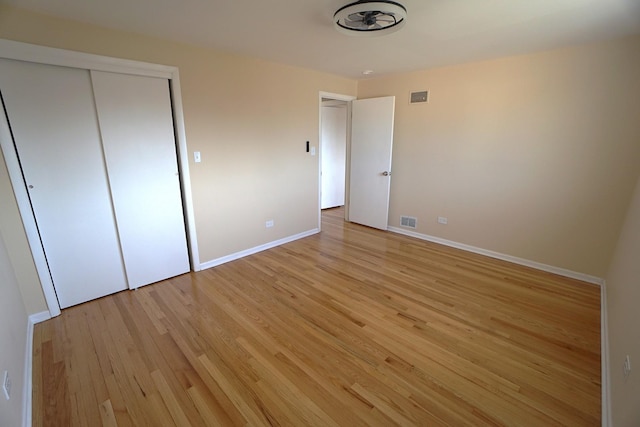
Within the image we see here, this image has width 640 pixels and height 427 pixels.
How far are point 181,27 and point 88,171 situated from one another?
150 centimetres

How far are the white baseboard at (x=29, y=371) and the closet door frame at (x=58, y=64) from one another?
0.25 ft

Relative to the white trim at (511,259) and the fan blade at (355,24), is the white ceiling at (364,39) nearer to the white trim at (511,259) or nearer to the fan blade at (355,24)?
the fan blade at (355,24)

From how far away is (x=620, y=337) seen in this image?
5.55 ft

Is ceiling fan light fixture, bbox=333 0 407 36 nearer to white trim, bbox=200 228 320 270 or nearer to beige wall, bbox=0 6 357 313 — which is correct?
beige wall, bbox=0 6 357 313

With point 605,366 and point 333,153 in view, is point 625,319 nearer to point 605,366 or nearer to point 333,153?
point 605,366

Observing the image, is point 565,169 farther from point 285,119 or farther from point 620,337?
point 285,119

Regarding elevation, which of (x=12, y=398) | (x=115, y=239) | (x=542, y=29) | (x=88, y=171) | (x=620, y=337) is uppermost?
(x=542, y=29)

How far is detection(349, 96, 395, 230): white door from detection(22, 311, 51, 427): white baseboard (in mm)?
4080

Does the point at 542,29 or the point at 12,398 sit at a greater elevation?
the point at 542,29

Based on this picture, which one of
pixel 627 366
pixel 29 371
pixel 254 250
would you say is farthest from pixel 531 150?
pixel 29 371

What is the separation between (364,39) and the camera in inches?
102

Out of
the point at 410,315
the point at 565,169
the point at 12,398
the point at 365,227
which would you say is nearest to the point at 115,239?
the point at 12,398

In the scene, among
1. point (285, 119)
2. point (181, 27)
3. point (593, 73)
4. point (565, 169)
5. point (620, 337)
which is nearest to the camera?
point (620, 337)

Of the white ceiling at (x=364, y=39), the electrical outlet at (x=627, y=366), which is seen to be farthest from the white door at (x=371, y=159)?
the electrical outlet at (x=627, y=366)
